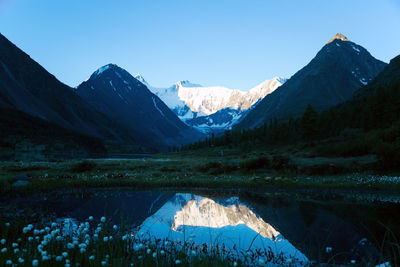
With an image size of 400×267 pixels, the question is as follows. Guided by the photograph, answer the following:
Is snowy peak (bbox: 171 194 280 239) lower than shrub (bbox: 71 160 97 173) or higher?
lower

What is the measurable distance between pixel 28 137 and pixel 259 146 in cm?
9391

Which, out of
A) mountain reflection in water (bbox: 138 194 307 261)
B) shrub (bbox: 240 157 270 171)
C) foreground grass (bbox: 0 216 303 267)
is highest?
shrub (bbox: 240 157 270 171)

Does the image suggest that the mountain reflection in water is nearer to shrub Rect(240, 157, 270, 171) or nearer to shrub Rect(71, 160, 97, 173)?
shrub Rect(240, 157, 270, 171)

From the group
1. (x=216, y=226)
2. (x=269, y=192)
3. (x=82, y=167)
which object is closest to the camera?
(x=216, y=226)

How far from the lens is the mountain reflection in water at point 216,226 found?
12.2 metres

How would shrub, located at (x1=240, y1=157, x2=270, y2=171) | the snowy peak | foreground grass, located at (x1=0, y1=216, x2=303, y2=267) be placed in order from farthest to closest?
1. shrub, located at (x1=240, y1=157, x2=270, y2=171)
2. the snowy peak
3. foreground grass, located at (x1=0, y1=216, x2=303, y2=267)

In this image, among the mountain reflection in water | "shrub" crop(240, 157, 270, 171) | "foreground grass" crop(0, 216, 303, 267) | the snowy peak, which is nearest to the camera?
"foreground grass" crop(0, 216, 303, 267)

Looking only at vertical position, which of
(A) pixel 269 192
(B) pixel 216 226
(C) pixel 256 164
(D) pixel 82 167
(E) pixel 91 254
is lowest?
(B) pixel 216 226

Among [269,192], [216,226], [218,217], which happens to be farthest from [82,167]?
[216,226]

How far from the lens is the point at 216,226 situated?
50.7 ft

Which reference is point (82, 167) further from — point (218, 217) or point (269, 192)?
point (218, 217)

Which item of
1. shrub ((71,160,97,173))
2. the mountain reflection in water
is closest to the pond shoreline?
the mountain reflection in water

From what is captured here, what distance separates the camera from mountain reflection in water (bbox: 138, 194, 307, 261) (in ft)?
39.9

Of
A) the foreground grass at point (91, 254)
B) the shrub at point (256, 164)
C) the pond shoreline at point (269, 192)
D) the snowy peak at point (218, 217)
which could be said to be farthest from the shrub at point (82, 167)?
the foreground grass at point (91, 254)
